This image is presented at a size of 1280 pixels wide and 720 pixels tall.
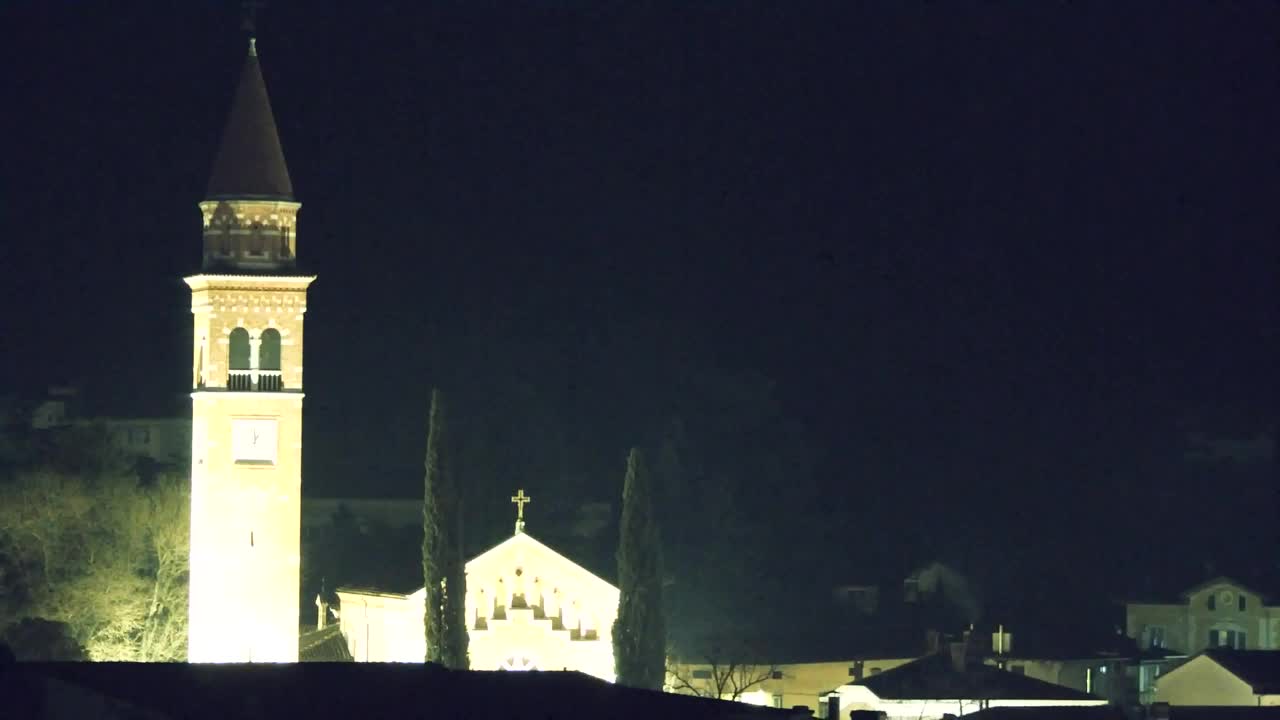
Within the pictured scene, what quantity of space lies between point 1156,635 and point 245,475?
3825cm

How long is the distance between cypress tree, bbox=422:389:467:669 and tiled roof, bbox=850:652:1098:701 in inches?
369

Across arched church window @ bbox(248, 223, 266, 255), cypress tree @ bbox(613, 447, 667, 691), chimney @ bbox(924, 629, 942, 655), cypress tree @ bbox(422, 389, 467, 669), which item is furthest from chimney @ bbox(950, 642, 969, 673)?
arched church window @ bbox(248, 223, 266, 255)

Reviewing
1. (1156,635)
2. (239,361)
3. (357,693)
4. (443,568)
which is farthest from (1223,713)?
(1156,635)

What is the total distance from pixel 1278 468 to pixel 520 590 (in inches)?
2362

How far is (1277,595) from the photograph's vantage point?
10406 centimetres

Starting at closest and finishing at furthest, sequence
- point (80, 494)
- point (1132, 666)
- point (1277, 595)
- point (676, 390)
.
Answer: point (80, 494)
point (1132, 666)
point (1277, 595)
point (676, 390)

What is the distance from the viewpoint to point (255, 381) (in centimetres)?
7569

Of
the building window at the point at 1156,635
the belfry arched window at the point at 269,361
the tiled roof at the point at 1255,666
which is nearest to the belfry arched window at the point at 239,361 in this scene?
the belfry arched window at the point at 269,361

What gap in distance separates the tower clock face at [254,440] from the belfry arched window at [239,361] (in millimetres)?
870

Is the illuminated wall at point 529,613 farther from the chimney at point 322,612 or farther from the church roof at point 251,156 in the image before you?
the church roof at point 251,156

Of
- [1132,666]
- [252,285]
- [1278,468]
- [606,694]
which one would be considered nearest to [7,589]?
[252,285]

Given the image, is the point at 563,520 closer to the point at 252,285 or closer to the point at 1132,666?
the point at 1132,666

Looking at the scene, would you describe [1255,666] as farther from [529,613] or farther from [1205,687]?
[529,613]

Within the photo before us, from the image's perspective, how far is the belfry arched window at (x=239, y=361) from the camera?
75688 millimetres
